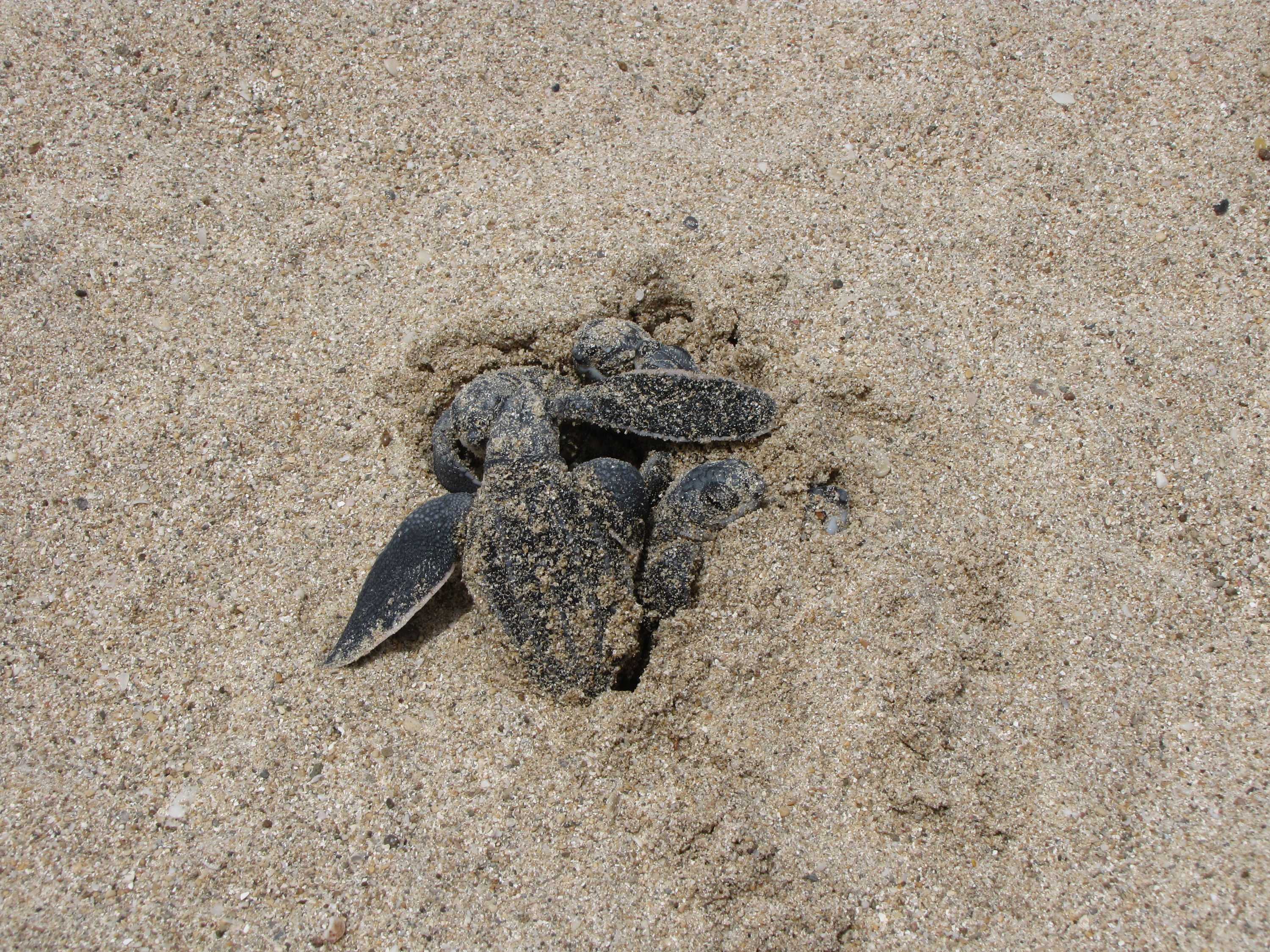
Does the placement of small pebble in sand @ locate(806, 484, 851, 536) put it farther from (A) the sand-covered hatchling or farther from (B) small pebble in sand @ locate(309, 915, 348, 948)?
(B) small pebble in sand @ locate(309, 915, 348, 948)

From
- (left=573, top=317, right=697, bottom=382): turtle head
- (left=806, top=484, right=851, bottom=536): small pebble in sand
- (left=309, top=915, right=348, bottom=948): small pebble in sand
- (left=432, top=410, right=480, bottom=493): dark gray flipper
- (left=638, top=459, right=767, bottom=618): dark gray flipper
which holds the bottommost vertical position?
(left=309, top=915, right=348, bottom=948): small pebble in sand

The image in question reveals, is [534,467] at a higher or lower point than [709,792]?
higher

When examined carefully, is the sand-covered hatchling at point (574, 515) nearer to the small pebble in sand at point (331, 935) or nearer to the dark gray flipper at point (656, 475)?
the dark gray flipper at point (656, 475)

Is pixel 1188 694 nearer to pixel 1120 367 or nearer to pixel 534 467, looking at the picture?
pixel 1120 367

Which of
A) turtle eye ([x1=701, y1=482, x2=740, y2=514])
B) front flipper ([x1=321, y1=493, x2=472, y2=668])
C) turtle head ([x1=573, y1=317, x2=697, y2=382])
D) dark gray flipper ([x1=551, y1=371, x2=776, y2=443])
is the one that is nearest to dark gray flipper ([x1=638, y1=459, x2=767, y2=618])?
turtle eye ([x1=701, y1=482, x2=740, y2=514])

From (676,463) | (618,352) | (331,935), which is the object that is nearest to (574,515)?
(676,463)

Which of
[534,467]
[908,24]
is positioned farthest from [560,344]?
[908,24]

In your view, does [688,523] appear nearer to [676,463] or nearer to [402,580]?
[676,463]
